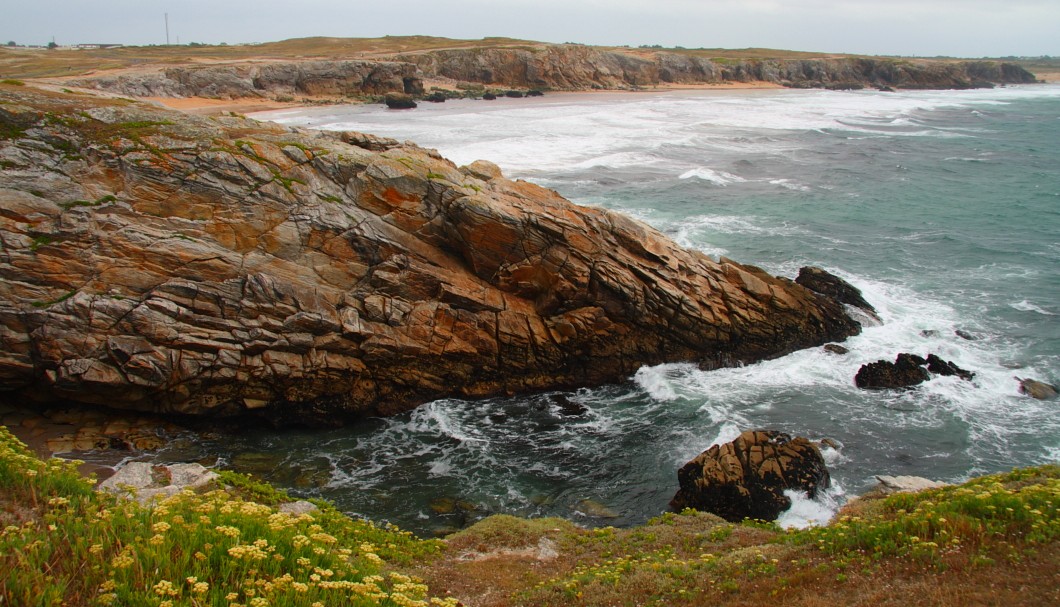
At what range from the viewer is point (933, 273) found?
95.6 ft

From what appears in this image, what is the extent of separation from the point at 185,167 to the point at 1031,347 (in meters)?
28.2

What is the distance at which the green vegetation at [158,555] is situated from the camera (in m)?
6.10

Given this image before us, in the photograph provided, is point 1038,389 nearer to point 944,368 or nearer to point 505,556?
point 944,368

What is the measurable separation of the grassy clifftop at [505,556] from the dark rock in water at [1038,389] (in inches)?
415

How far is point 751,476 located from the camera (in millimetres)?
14688

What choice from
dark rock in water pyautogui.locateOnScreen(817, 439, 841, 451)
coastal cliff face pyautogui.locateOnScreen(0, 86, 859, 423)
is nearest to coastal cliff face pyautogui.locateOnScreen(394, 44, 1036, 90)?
coastal cliff face pyautogui.locateOnScreen(0, 86, 859, 423)

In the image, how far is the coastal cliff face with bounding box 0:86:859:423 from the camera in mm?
16453

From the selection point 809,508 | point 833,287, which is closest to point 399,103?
point 833,287

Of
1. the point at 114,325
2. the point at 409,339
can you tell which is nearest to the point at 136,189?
the point at 114,325

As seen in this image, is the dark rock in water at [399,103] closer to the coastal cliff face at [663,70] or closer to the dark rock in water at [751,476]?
the coastal cliff face at [663,70]

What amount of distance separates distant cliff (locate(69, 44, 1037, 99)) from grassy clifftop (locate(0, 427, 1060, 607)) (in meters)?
50.3

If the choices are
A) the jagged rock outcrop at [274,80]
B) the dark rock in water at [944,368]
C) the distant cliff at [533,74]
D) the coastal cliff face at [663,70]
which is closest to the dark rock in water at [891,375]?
the dark rock in water at [944,368]

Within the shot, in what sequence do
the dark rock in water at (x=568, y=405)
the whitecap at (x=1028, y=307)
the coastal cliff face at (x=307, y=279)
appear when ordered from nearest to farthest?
the coastal cliff face at (x=307, y=279)
the dark rock in water at (x=568, y=405)
the whitecap at (x=1028, y=307)

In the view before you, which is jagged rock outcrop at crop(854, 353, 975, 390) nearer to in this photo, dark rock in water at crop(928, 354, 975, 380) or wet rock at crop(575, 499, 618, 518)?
dark rock in water at crop(928, 354, 975, 380)
